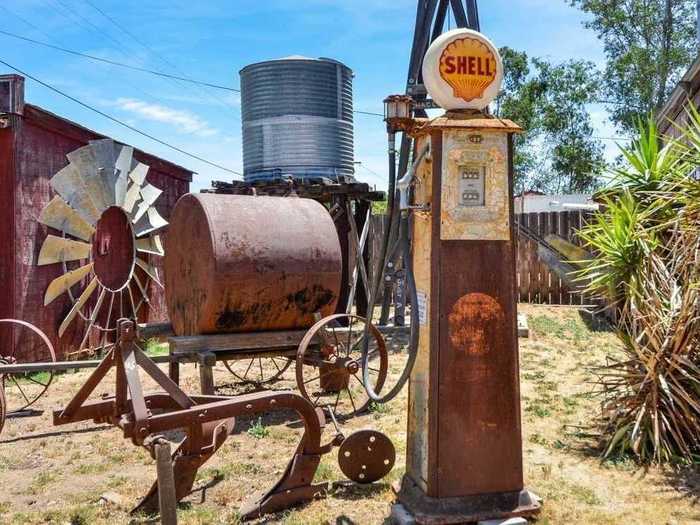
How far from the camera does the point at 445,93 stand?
3.93 meters

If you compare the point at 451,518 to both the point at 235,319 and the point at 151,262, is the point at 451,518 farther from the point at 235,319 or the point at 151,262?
the point at 151,262

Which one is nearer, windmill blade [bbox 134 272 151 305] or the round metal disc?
the round metal disc

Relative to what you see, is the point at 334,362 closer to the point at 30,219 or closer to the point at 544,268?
the point at 30,219

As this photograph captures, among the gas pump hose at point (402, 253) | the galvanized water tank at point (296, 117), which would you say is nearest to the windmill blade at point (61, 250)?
the galvanized water tank at point (296, 117)

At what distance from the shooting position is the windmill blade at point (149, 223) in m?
10.7

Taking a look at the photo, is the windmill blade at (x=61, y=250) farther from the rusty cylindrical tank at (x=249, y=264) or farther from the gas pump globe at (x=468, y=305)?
the gas pump globe at (x=468, y=305)

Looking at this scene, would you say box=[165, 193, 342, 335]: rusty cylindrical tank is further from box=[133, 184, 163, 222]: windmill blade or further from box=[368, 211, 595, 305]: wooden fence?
box=[368, 211, 595, 305]: wooden fence

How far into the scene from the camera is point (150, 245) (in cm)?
1103

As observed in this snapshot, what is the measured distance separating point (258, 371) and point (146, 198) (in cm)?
366

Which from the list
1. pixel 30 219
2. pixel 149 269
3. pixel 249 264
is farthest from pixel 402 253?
pixel 149 269

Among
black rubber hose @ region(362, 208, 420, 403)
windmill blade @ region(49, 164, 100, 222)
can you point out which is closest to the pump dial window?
black rubber hose @ region(362, 208, 420, 403)

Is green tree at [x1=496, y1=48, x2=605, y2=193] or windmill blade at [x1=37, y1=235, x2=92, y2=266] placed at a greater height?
green tree at [x1=496, y1=48, x2=605, y2=193]

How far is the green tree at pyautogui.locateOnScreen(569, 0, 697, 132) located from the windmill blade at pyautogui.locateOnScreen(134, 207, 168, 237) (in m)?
20.3

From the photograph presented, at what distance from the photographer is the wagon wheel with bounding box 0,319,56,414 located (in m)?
7.46
